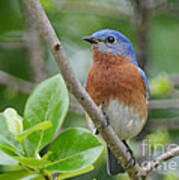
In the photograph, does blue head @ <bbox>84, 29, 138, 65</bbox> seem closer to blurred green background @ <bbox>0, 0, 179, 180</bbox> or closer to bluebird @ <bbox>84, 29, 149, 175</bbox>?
bluebird @ <bbox>84, 29, 149, 175</bbox>

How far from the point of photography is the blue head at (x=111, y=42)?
3709 millimetres

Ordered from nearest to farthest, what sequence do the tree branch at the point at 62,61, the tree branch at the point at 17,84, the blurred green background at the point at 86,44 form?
the tree branch at the point at 62,61 < the tree branch at the point at 17,84 < the blurred green background at the point at 86,44

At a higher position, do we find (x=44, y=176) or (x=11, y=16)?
(x=44, y=176)

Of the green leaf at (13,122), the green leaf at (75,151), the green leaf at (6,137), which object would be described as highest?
the green leaf at (13,122)

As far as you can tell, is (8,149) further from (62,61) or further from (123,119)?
(123,119)

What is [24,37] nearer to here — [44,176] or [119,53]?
[119,53]

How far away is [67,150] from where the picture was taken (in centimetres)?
208

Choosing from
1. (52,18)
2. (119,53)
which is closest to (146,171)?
(119,53)

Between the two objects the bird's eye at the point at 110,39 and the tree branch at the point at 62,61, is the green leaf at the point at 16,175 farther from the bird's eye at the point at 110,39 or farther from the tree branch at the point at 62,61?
the bird's eye at the point at 110,39

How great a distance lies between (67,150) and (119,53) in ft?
6.57

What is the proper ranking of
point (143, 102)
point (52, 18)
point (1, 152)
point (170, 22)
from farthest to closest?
point (170, 22)
point (52, 18)
point (143, 102)
point (1, 152)

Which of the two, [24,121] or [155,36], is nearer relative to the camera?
[24,121]

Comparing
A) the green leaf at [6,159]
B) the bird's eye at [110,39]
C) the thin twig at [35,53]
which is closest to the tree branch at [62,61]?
the green leaf at [6,159]

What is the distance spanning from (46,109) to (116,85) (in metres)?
1.61
